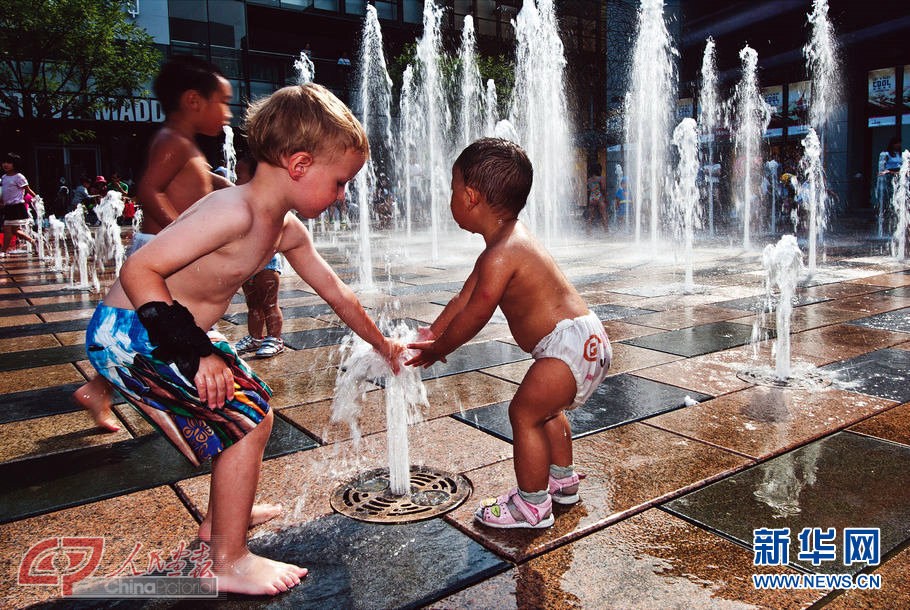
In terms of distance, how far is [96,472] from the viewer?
110 inches

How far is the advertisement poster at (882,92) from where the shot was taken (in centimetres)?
2034

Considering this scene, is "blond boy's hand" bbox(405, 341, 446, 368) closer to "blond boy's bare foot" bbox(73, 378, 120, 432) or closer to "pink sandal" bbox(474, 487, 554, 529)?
"pink sandal" bbox(474, 487, 554, 529)

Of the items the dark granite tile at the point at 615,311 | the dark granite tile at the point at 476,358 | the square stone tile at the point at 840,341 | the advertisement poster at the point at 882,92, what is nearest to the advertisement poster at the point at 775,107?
the advertisement poster at the point at 882,92

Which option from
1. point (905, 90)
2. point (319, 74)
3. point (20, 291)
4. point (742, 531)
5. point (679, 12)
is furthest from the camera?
point (319, 74)

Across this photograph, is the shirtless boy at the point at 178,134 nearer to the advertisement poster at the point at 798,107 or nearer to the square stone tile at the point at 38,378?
the square stone tile at the point at 38,378

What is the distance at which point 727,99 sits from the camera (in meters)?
27.1

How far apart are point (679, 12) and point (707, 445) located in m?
27.5

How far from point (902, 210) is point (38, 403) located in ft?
40.7

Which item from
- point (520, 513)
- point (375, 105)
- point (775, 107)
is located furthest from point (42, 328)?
point (375, 105)

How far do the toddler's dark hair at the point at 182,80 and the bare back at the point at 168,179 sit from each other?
0.54 feet

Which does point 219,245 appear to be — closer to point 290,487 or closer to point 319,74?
point 290,487

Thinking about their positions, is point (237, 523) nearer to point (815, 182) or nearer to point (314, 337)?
point (314, 337)

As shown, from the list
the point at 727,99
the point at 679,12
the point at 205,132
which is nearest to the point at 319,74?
the point at 679,12

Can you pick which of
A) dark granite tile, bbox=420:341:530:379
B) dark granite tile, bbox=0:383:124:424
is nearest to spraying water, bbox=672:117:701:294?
dark granite tile, bbox=420:341:530:379
